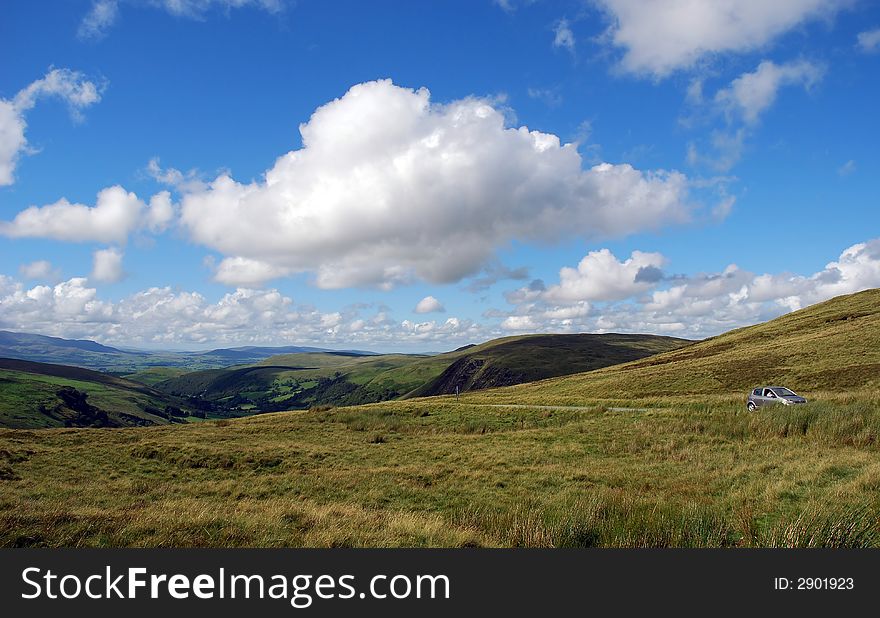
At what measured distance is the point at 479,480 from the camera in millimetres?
19641

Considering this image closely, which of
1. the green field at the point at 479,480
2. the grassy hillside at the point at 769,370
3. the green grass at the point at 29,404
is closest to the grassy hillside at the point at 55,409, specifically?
the green grass at the point at 29,404

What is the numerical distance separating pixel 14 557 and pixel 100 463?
75.6 ft

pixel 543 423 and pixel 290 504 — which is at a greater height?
pixel 290 504

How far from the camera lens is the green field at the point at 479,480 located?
1006 centimetres

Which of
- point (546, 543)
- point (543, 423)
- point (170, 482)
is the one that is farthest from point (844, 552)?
point (543, 423)

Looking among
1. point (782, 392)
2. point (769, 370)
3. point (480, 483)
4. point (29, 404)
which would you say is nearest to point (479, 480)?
point (480, 483)

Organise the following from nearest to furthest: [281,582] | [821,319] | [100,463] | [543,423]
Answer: [281,582] < [100,463] < [543,423] < [821,319]

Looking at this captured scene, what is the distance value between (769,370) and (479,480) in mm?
55122

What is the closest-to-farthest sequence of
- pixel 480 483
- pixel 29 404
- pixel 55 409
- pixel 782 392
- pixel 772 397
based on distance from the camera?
1. pixel 480 483
2. pixel 772 397
3. pixel 782 392
4. pixel 29 404
5. pixel 55 409

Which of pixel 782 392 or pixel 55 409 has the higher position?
pixel 782 392

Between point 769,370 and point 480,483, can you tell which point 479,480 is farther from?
point 769,370

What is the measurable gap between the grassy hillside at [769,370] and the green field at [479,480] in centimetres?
221

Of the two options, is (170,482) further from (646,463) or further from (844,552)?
(844,552)

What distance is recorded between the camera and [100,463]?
2683 cm
